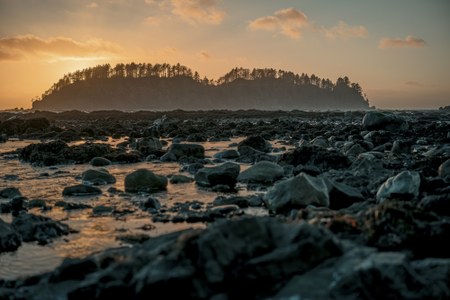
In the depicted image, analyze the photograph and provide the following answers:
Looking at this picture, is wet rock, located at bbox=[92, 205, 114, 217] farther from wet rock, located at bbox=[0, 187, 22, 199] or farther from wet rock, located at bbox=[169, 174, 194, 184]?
wet rock, located at bbox=[169, 174, 194, 184]

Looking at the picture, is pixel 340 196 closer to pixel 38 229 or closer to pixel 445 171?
pixel 445 171

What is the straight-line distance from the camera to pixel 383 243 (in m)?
3.80

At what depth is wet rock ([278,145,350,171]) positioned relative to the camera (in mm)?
10492

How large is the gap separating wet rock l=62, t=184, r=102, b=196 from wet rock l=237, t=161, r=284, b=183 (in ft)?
9.14

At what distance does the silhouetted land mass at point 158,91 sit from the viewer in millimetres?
160500

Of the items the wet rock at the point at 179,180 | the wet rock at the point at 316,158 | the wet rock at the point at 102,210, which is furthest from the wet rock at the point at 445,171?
the wet rock at the point at 102,210

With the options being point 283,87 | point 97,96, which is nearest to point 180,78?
point 97,96

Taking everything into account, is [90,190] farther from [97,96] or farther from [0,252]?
[97,96]

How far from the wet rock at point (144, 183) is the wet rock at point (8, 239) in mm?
3348

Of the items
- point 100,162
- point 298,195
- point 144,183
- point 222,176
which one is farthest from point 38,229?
point 100,162

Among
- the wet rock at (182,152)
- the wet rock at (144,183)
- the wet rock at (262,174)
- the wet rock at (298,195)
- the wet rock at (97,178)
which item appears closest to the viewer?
A: the wet rock at (298,195)

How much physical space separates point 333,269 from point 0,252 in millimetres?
3575

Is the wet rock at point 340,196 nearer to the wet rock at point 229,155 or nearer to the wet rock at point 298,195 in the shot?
the wet rock at point 298,195

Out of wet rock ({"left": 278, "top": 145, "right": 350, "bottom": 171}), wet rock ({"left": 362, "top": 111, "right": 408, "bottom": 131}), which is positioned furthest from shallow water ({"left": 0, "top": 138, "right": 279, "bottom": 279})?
wet rock ({"left": 362, "top": 111, "right": 408, "bottom": 131})
